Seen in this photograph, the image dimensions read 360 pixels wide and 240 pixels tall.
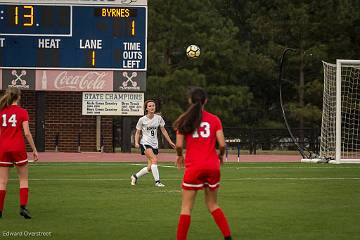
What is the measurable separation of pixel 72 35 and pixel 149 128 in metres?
18.8

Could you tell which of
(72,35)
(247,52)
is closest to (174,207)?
(72,35)

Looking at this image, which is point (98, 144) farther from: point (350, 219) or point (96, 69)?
point (350, 219)

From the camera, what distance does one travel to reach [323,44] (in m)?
60.3

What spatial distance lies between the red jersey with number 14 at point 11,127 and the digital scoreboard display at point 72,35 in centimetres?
2535

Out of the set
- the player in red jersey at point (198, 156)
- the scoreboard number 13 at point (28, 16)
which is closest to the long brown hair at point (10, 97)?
the player in red jersey at point (198, 156)

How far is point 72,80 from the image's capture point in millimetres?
42188

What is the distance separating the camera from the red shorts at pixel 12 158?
1466cm

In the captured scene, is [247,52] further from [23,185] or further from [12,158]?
[12,158]

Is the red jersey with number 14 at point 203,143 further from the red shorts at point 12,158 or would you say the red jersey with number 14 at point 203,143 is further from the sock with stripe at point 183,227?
the red shorts at point 12,158

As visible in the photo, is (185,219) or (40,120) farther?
(40,120)

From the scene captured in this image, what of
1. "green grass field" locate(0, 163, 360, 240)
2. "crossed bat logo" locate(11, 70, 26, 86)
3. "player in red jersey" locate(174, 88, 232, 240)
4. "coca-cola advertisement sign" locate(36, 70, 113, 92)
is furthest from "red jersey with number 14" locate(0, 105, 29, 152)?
"crossed bat logo" locate(11, 70, 26, 86)

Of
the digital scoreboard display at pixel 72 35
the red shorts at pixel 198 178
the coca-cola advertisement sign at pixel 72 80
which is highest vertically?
the digital scoreboard display at pixel 72 35

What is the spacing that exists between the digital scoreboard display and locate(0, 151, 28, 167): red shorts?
25354 millimetres

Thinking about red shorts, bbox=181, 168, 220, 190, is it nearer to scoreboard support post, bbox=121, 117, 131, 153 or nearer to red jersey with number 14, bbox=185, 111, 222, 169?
red jersey with number 14, bbox=185, 111, 222, 169
